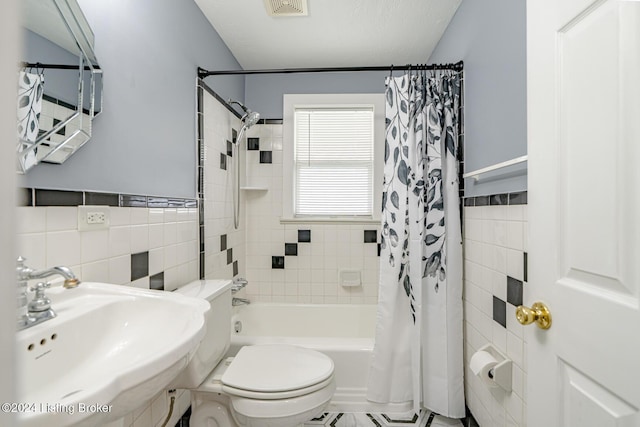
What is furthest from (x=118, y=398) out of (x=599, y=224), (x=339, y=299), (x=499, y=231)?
(x=339, y=299)

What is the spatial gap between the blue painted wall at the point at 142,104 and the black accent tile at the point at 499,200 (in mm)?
1508

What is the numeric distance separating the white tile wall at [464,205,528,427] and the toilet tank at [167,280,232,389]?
122 cm

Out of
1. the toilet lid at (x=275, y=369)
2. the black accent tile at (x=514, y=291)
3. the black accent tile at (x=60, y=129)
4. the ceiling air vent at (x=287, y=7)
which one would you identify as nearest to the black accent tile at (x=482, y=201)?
the black accent tile at (x=514, y=291)

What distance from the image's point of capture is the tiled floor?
169 cm

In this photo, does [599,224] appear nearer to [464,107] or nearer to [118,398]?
[118,398]

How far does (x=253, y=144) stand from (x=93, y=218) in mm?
1747

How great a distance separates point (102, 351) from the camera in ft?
2.77

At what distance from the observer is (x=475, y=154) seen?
5.37ft

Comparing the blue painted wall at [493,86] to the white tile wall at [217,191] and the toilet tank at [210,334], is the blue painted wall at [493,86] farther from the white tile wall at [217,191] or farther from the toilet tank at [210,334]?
the white tile wall at [217,191]

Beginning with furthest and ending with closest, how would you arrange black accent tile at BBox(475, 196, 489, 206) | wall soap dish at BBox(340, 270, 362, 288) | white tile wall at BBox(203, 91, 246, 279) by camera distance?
wall soap dish at BBox(340, 270, 362, 288) → white tile wall at BBox(203, 91, 246, 279) → black accent tile at BBox(475, 196, 489, 206)

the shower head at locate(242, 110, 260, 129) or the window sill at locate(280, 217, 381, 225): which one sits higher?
the shower head at locate(242, 110, 260, 129)

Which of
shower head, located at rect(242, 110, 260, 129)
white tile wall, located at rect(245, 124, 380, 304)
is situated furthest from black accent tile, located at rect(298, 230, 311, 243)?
shower head, located at rect(242, 110, 260, 129)

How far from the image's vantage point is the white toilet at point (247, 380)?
1.23 meters

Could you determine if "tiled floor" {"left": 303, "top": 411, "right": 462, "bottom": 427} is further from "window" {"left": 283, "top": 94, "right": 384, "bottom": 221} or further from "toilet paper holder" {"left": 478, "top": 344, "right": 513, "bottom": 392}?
"window" {"left": 283, "top": 94, "right": 384, "bottom": 221}
